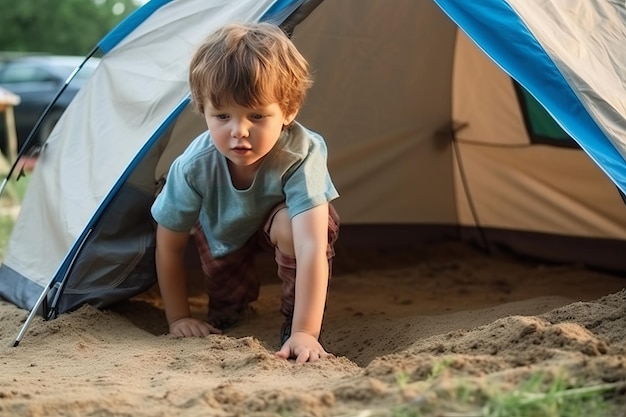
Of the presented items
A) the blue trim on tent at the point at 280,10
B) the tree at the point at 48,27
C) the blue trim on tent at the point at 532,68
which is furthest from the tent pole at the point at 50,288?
the tree at the point at 48,27

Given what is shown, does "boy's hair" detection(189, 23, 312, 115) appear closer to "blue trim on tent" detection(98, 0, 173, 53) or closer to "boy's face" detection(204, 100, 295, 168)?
"boy's face" detection(204, 100, 295, 168)

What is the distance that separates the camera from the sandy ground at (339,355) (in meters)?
Answer: 1.72

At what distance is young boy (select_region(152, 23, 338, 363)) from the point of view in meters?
2.31

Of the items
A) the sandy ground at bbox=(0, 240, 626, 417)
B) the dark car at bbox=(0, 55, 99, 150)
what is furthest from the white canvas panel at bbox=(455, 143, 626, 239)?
the dark car at bbox=(0, 55, 99, 150)

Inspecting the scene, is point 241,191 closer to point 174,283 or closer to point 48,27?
point 174,283

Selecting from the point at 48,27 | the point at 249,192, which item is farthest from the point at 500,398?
the point at 48,27

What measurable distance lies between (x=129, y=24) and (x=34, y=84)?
26.3 feet

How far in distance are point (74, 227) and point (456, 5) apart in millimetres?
1287

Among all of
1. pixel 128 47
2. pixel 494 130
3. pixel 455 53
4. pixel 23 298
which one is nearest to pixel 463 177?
pixel 494 130

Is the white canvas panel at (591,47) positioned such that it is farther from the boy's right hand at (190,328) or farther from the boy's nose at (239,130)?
the boy's right hand at (190,328)

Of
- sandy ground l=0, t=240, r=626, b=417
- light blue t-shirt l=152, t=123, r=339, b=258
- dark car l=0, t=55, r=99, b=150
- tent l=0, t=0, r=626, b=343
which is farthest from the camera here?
dark car l=0, t=55, r=99, b=150

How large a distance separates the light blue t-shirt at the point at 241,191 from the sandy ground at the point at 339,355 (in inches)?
13.0

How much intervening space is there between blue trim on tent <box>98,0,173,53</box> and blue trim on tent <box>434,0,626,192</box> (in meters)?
1.09

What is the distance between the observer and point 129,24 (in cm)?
304
